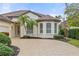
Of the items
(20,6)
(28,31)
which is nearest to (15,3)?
(20,6)

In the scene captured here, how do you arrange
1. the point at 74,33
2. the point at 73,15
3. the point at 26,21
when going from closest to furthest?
the point at 73,15 → the point at 74,33 → the point at 26,21

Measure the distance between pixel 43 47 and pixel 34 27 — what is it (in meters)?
0.70

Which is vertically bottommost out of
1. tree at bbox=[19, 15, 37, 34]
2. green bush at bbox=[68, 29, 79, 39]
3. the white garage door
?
green bush at bbox=[68, 29, 79, 39]

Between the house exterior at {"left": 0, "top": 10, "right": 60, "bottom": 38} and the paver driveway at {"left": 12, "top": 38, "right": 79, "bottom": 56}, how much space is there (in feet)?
0.70

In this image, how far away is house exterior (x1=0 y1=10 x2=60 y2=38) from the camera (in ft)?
43.9

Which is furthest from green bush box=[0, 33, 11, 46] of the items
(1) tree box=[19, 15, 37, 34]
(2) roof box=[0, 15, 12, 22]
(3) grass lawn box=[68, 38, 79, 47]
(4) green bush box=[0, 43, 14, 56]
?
(3) grass lawn box=[68, 38, 79, 47]

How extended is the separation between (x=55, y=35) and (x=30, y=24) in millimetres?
863

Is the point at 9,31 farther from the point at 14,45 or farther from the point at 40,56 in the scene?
the point at 40,56

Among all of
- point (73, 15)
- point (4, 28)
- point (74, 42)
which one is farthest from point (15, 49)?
point (73, 15)

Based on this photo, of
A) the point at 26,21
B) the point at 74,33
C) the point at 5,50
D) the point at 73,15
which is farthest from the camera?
the point at 26,21

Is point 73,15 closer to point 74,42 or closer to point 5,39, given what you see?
point 74,42

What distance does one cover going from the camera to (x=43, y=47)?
13.4m

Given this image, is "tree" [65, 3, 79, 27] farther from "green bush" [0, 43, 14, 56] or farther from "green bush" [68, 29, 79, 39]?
"green bush" [0, 43, 14, 56]

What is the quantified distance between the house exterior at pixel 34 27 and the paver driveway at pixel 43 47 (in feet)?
0.70
